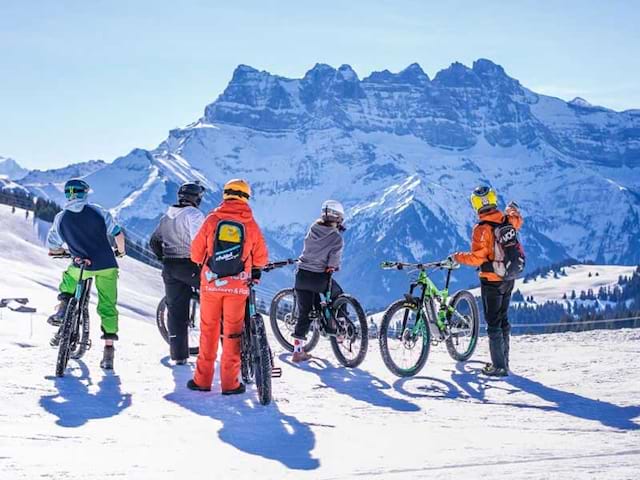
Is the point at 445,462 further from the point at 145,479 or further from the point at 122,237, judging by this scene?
the point at 122,237

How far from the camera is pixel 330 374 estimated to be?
11242 millimetres

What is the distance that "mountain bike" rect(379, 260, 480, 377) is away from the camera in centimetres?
1118

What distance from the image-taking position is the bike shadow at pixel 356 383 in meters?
9.26

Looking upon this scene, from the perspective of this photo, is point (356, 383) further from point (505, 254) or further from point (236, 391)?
point (505, 254)

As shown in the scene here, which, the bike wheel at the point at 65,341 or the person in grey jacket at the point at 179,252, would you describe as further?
the person in grey jacket at the point at 179,252

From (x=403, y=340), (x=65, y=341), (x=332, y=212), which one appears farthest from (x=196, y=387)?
(x=332, y=212)

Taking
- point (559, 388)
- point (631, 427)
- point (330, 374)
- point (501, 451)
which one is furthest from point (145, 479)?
point (559, 388)

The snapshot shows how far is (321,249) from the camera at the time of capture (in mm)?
12117

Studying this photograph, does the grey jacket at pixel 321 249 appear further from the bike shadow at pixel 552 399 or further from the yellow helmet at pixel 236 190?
the yellow helmet at pixel 236 190

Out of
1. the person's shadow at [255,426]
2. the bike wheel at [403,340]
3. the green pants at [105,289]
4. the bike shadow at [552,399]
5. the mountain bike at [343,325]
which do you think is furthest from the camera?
the mountain bike at [343,325]

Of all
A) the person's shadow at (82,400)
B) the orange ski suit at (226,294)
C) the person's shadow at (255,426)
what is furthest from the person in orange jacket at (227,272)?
the person's shadow at (82,400)

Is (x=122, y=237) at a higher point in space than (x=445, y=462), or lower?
higher

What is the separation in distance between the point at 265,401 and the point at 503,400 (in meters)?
2.94

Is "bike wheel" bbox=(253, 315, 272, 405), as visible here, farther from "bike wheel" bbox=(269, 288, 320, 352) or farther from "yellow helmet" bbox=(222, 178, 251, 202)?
"bike wheel" bbox=(269, 288, 320, 352)
